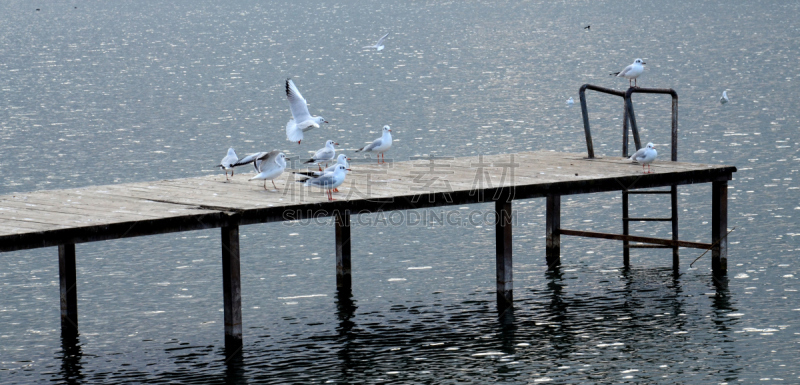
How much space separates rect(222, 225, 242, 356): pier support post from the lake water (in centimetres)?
32

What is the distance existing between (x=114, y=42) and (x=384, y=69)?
1704 inches

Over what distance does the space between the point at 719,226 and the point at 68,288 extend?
39.5ft

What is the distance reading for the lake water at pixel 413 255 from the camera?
19.0 metres

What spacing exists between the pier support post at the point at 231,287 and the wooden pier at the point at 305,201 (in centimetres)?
2

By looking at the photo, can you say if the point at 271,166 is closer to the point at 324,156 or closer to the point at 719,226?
the point at 324,156

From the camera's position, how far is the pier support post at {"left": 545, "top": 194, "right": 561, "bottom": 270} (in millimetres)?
25781

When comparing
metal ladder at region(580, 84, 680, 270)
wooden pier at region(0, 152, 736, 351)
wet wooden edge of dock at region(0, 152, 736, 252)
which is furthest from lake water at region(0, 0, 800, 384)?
wet wooden edge of dock at region(0, 152, 736, 252)

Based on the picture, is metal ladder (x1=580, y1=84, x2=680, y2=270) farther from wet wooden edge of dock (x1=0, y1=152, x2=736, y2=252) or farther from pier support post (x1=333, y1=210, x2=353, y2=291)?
pier support post (x1=333, y1=210, x2=353, y2=291)

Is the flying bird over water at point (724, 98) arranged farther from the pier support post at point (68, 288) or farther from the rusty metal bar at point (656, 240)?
the pier support post at point (68, 288)

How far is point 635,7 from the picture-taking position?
176000 mm

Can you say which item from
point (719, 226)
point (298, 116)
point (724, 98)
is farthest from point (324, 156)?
point (724, 98)

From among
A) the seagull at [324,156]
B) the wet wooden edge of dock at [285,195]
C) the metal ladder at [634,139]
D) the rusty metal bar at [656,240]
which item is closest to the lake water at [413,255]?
the metal ladder at [634,139]

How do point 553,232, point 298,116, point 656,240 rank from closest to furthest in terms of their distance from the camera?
point 298,116, point 656,240, point 553,232

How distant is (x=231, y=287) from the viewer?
18312 mm
